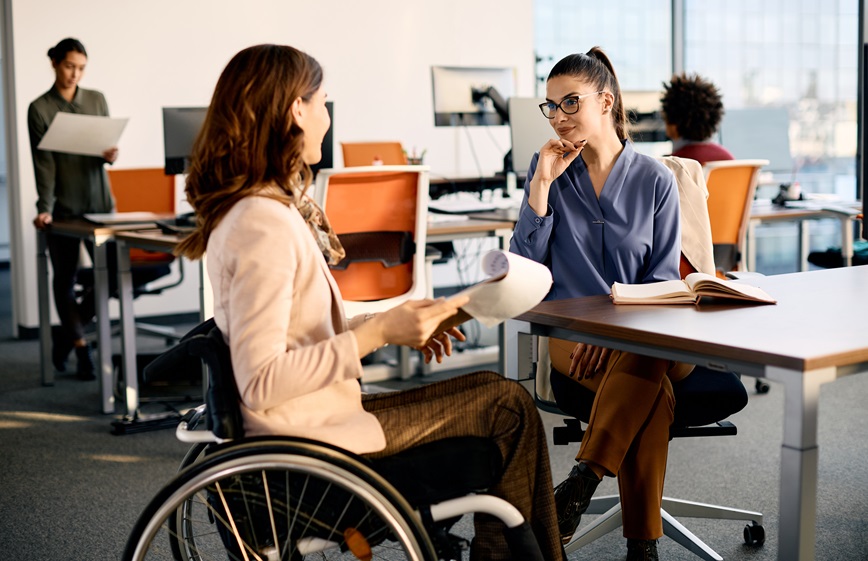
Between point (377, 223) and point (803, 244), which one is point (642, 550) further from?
point (803, 244)

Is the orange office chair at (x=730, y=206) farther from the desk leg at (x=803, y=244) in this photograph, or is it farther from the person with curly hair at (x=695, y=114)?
the desk leg at (x=803, y=244)

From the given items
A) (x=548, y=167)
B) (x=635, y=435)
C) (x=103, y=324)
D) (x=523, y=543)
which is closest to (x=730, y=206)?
(x=548, y=167)

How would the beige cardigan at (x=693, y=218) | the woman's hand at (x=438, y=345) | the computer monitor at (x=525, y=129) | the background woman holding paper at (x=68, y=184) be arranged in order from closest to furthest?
the woman's hand at (x=438, y=345) < the beige cardigan at (x=693, y=218) < the background woman holding paper at (x=68, y=184) < the computer monitor at (x=525, y=129)

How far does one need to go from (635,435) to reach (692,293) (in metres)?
0.32

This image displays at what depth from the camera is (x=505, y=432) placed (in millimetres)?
1502

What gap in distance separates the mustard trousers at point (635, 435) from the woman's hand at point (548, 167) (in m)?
0.44

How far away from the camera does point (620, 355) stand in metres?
1.95

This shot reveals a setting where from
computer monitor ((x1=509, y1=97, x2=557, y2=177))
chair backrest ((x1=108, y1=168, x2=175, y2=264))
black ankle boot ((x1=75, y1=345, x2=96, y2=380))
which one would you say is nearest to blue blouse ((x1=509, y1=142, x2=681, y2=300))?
computer monitor ((x1=509, y1=97, x2=557, y2=177))

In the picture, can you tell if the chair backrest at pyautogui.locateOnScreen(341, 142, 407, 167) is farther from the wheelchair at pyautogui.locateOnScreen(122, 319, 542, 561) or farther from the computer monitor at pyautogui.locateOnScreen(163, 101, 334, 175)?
the wheelchair at pyautogui.locateOnScreen(122, 319, 542, 561)

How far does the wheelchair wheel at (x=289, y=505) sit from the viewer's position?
1.30m

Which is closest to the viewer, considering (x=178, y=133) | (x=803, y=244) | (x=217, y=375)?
(x=217, y=375)

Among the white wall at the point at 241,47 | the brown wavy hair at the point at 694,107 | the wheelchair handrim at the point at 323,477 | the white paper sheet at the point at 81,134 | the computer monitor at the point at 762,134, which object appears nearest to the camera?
the wheelchair handrim at the point at 323,477

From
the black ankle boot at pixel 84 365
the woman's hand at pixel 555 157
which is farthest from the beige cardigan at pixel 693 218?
the black ankle boot at pixel 84 365

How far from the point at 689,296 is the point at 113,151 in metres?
3.32
